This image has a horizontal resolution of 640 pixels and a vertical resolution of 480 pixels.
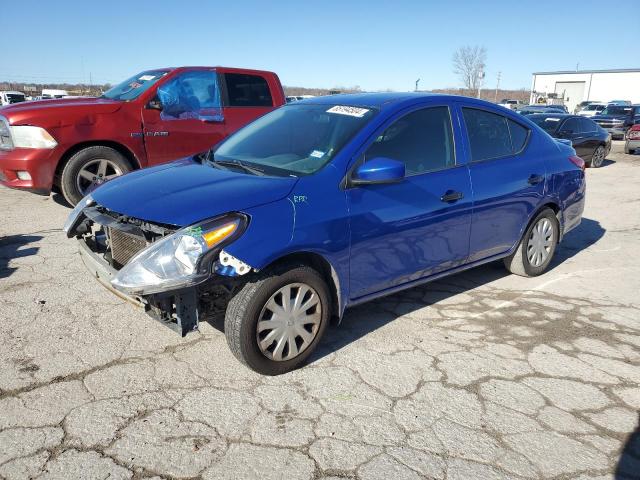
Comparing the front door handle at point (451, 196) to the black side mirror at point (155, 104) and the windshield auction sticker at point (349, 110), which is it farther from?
the black side mirror at point (155, 104)


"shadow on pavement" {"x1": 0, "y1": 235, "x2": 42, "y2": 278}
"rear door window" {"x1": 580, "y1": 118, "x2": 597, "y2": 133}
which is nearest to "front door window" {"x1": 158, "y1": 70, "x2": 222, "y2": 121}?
"shadow on pavement" {"x1": 0, "y1": 235, "x2": 42, "y2": 278}

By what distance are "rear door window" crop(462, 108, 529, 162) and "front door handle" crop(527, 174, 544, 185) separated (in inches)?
10.7

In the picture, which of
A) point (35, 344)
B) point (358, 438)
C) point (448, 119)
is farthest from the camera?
point (448, 119)

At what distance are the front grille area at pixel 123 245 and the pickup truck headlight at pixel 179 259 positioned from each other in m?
0.20

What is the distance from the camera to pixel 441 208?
12.2 ft

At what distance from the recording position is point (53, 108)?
6.22 metres

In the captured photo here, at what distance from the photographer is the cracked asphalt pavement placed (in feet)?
7.82

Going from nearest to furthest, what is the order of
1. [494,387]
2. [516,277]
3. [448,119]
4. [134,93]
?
1. [494,387]
2. [448,119]
3. [516,277]
4. [134,93]

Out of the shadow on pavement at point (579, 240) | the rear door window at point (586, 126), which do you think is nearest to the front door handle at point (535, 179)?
the shadow on pavement at point (579, 240)

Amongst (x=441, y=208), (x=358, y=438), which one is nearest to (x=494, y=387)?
(x=358, y=438)

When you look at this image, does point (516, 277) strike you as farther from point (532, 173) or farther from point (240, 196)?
point (240, 196)

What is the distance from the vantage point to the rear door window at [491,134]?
4.10 meters

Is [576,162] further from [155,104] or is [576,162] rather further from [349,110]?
[155,104]

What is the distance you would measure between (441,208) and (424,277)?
54 centimetres
